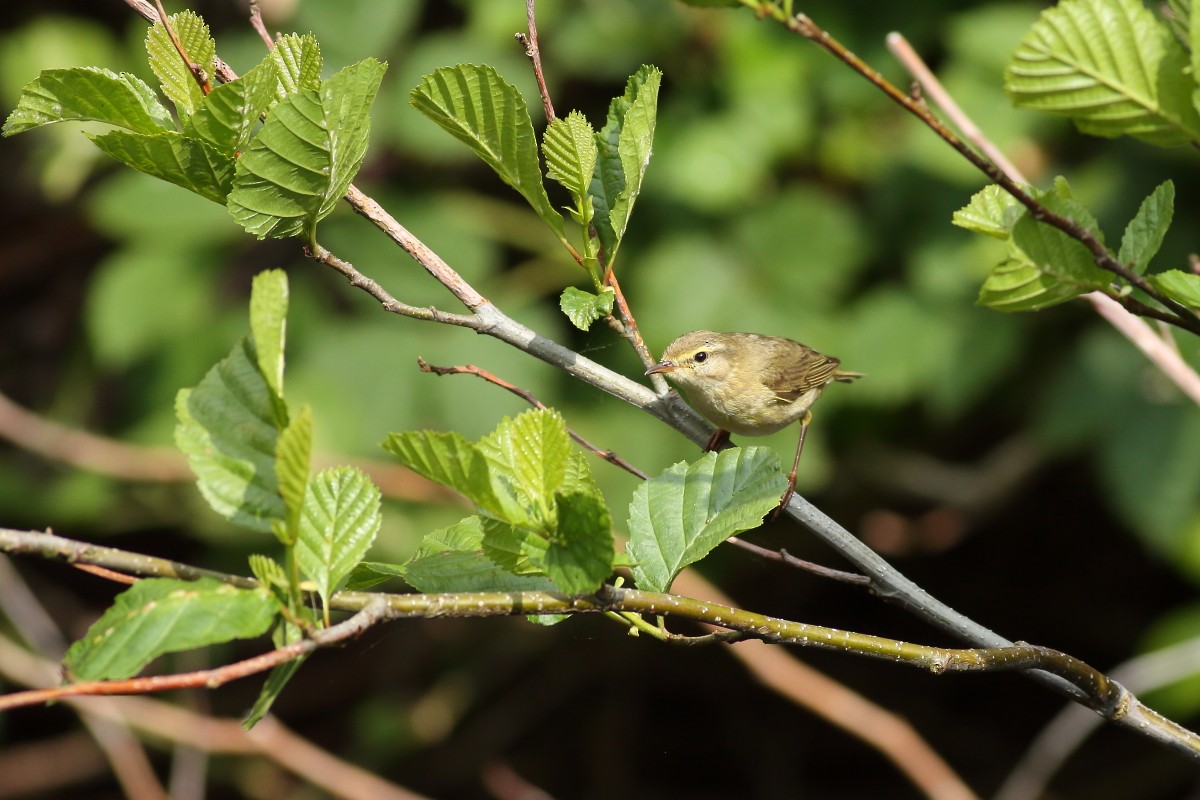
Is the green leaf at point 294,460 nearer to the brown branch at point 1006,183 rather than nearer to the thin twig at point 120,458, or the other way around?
the brown branch at point 1006,183

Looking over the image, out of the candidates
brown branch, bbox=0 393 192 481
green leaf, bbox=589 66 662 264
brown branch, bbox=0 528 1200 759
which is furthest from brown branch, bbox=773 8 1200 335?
brown branch, bbox=0 393 192 481

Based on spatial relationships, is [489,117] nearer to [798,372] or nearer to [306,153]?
[306,153]

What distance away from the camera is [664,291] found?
4078 mm

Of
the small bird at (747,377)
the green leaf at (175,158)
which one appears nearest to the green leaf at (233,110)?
the green leaf at (175,158)

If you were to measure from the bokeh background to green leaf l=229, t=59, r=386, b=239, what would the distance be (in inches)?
95.5

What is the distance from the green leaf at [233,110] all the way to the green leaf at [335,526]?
376 millimetres

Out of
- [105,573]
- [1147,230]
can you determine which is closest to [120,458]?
[105,573]

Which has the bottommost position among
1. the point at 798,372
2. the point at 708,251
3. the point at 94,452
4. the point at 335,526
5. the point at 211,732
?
the point at 211,732

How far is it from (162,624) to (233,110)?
55 cm

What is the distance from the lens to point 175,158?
129 cm

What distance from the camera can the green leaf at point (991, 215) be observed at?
1.31 meters

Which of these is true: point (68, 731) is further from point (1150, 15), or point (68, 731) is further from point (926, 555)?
point (1150, 15)

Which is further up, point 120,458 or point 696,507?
point 696,507

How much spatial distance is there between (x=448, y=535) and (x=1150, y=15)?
0.93 meters
